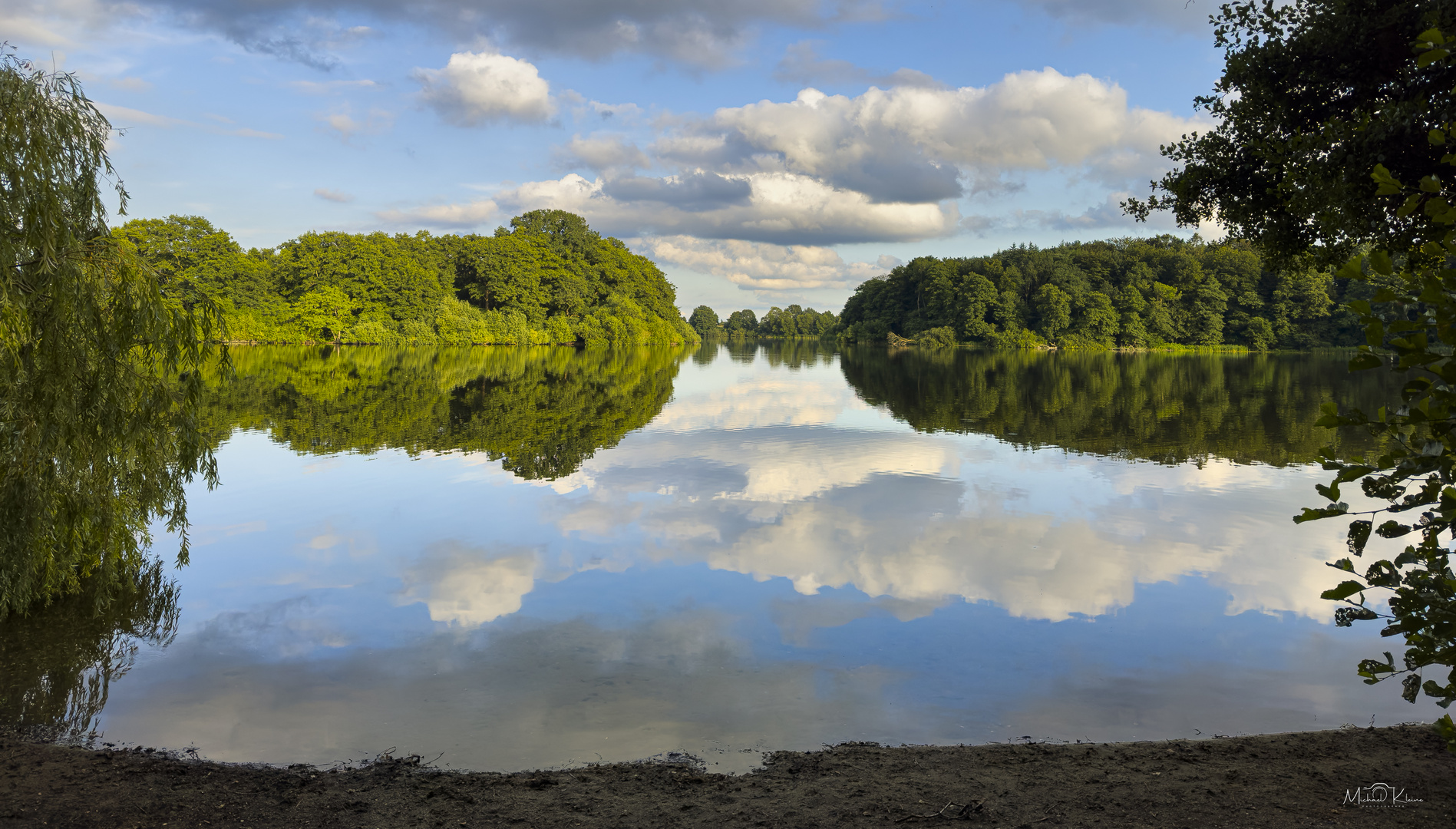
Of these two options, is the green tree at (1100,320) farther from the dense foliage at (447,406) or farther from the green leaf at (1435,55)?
the green leaf at (1435,55)

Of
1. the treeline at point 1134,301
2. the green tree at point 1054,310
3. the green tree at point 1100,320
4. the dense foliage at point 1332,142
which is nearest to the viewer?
the dense foliage at point 1332,142

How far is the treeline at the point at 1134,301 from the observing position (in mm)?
98250

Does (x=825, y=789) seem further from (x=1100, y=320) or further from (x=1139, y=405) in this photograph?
(x=1100, y=320)

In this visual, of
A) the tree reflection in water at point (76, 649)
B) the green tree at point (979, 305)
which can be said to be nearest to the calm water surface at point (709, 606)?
the tree reflection in water at point (76, 649)

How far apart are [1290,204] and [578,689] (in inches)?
390

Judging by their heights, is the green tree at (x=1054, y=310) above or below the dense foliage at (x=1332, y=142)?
above

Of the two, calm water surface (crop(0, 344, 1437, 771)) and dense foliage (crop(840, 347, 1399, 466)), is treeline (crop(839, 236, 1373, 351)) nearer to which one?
dense foliage (crop(840, 347, 1399, 466))

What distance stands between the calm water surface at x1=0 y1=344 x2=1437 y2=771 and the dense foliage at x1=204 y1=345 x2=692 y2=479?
1.40 ft

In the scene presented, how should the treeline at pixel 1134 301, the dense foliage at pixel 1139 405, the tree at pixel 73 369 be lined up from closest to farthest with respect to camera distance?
the tree at pixel 73 369 → the dense foliage at pixel 1139 405 → the treeline at pixel 1134 301

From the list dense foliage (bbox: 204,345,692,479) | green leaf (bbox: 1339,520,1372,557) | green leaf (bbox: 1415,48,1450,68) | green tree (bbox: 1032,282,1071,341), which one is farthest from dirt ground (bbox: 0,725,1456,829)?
green tree (bbox: 1032,282,1071,341)

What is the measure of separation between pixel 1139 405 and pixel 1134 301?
78.4m

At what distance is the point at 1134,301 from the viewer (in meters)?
102

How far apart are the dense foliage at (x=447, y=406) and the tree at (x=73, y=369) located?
28.1 ft

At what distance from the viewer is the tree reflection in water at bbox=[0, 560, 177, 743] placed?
6.65 meters
